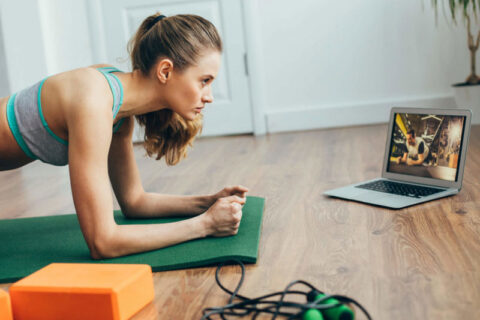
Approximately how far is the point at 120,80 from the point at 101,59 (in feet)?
7.65

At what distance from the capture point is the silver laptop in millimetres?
1630

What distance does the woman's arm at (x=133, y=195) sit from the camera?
5.38 ft

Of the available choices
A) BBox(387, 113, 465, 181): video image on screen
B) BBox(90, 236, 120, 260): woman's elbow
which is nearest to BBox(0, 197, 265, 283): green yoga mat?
BBox(90, 236, 120, 260): woman's elbow

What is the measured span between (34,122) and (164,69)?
1.17 feet

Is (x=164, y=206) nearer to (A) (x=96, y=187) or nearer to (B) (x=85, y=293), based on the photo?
(A) (x=96, y=187)

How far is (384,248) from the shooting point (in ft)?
4.24

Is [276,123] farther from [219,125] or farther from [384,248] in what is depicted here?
[384,248]

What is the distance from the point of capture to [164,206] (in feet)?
5.56

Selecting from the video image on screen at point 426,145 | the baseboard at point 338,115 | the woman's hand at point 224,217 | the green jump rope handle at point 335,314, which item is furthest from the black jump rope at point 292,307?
the baseboard at point 338,115

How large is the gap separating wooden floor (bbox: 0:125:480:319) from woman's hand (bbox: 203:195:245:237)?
9 centimetres

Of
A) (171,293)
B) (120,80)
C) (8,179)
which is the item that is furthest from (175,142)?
(8,179)

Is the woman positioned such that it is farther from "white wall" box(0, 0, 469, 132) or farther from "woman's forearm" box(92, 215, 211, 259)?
"white wall" box(0, 0, 469, 132)

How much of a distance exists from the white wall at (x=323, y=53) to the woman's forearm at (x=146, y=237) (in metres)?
2.28

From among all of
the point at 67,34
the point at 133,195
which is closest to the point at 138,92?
the point at 133,195
